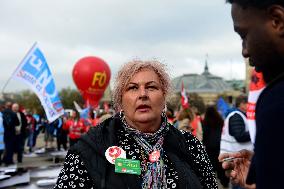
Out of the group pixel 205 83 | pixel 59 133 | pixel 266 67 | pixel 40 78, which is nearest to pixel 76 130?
pixel 59 133

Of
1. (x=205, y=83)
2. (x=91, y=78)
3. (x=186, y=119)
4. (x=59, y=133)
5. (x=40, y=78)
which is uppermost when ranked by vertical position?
(x=205, y=83)

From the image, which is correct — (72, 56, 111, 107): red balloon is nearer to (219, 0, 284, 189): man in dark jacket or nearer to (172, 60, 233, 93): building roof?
(219, 0, 284, 189): man in dark jacket

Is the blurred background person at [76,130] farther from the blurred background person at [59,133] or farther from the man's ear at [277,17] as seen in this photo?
the man's ear at [277,17]

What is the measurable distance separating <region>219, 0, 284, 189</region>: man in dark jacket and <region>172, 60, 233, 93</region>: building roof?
12619cm

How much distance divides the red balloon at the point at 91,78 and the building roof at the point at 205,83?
101 metres

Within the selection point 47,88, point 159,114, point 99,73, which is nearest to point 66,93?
point 99,73

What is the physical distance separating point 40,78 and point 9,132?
4.84 m

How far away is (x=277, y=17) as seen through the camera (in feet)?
3.51

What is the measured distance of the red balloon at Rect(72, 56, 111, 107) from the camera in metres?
26.2

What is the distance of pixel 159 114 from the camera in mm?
2680

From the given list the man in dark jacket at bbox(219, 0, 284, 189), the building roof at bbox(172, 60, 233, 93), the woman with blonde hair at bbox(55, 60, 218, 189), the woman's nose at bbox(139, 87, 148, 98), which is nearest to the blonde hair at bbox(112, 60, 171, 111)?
the woman with blonde hair at bbox(55, 60, 218, 189)

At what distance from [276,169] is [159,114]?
5.62ft

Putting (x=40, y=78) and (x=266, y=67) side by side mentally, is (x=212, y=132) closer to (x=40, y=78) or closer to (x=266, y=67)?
(x=40, y=78)

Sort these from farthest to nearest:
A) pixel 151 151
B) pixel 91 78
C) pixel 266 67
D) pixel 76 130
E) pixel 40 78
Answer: pixel 91 78 → pixel 76 130 → pixel 40 78 → pixel 151 151 → pixel 266 67
